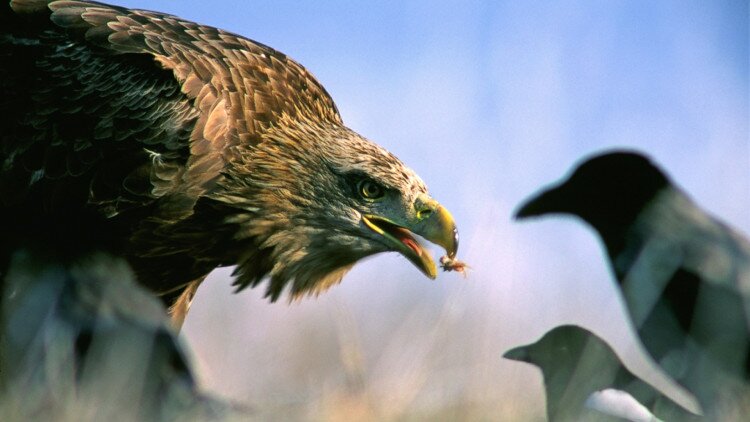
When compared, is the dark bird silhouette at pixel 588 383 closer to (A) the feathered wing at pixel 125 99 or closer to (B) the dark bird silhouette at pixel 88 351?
(B) the dark bird silhouette at pixel 88 351

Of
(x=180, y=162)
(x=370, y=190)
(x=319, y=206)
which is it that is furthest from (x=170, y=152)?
(x=370, y=190)

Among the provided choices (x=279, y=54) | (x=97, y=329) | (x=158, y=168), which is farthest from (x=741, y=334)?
(x=279, y=54)

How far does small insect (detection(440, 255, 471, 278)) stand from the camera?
3.89 m

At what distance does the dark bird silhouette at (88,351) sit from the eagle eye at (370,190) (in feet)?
3.60

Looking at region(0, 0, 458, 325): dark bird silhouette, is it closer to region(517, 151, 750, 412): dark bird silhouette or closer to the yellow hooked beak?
the yellow hooked beak

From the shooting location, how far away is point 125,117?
3764 millimetres

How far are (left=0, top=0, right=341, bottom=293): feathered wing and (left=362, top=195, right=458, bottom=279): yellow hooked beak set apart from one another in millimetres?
704

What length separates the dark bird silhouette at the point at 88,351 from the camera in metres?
2.08

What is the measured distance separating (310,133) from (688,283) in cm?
236

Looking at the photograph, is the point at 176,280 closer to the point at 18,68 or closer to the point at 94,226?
the point at 94,226

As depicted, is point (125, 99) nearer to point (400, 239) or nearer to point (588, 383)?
point (400, 239)

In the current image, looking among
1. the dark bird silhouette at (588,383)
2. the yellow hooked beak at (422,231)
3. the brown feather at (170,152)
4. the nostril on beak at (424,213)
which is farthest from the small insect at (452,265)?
the dark bird silhouette at (588,383)

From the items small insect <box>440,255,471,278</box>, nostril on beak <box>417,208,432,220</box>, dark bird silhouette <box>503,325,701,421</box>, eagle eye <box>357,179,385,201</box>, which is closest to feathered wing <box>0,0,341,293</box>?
eagle eye <box>357,179,385,201</box>

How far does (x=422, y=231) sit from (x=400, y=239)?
14 centimetres
